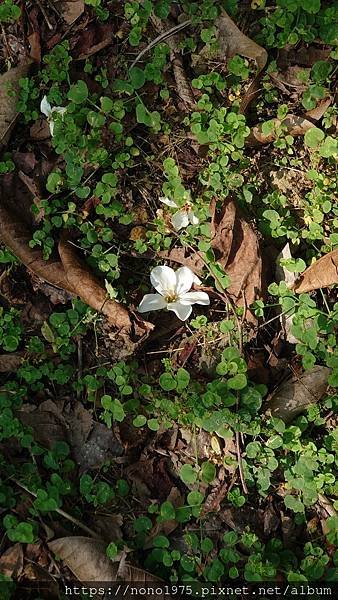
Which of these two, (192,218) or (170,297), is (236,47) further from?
(170,297)

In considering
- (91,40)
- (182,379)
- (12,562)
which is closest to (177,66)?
(91,40)

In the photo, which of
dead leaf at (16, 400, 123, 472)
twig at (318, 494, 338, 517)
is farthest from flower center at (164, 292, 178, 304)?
twig at (318, 494, 338, 517)

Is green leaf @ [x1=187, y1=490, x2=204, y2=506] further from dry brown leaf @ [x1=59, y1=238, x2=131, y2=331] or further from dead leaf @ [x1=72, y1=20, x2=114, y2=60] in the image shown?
dead leaf @ [x1=72, y1=20, x2=114, y2=60]

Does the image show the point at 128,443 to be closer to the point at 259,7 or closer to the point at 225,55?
the point at 225,55

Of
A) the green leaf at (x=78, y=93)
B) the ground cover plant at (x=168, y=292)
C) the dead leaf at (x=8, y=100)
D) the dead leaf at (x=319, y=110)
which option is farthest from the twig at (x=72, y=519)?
the dead leaf at (x=319, y=110)

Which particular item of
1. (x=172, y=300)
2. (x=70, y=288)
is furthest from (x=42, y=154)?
(x=172, y=300)

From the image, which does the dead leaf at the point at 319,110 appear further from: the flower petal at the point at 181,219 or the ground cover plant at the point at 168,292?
the flower petal at the point at 181,219
